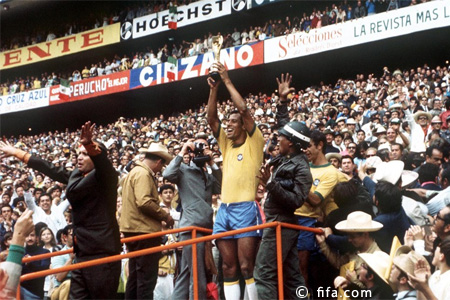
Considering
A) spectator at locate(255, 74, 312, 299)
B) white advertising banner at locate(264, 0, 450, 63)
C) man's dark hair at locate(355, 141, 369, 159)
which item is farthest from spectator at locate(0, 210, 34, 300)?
white advertising banner at locate(264, 0, 450, 63)

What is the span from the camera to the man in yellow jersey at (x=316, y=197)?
16.0 feet

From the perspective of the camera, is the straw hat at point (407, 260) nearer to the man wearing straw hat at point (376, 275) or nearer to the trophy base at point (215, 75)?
the man wearing straw hat at point (376, 275)

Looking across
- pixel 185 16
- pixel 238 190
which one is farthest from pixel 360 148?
pixel 185 16

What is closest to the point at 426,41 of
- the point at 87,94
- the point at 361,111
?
the point at 361,111

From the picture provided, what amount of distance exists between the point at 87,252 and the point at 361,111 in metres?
8.38

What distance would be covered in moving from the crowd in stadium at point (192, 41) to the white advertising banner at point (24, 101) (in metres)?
0.43

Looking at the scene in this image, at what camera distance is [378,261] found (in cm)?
445

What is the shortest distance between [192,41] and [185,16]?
1.64m

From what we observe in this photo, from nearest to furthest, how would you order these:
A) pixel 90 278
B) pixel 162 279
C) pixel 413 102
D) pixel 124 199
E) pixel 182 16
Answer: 1. pixel 90 278
2. pixel 124 199
3. pixel 162 279
4. pixel 413 102
5. pixel 182 16

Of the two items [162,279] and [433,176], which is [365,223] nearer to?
[433,176]

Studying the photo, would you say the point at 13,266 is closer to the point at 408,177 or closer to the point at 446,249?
the point at 446,249

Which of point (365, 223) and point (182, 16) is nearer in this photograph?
point (365, 223)

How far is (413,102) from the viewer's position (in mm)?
10758

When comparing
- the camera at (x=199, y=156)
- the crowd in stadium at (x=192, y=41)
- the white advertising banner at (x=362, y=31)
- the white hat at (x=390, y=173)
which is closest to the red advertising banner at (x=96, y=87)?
the crowd in stadium at (x=192, y=41)
